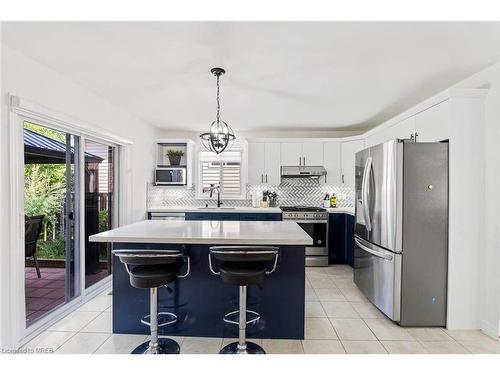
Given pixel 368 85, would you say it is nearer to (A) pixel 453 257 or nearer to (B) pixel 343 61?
(B) pixel 343 61

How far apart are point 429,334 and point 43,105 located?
4172 mm

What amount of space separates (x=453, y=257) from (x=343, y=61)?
2.10 m

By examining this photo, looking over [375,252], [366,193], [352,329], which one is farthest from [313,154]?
[352,329]

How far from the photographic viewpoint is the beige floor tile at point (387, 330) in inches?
89.0

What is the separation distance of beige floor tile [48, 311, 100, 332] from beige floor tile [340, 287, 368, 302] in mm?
2865

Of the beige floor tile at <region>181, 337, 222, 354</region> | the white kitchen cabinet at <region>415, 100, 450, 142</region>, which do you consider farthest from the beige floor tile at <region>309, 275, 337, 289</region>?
the white kitchen cabinet at <region>415, 100, 450, 142</region>

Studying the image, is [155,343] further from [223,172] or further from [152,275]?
[223,172]

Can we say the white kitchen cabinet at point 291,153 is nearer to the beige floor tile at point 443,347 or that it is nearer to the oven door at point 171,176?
the oven door at point 171,176

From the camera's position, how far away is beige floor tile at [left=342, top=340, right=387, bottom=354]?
2.06 metres

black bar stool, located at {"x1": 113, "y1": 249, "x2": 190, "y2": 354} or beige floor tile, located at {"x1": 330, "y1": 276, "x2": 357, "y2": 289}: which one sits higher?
black bar stool, located at {"x1": 113, "y1": 249, "x2": 190, "y2": 354}

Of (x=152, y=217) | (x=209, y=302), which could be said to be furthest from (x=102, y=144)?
(x=209, y=302)

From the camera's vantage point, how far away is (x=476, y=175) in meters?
2.34

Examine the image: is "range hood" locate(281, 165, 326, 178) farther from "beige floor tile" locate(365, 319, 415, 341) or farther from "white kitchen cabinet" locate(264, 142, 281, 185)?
"beige floor tile" locate(365, 319, 415, 341)

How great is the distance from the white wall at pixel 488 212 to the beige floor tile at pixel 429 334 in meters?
0.33
